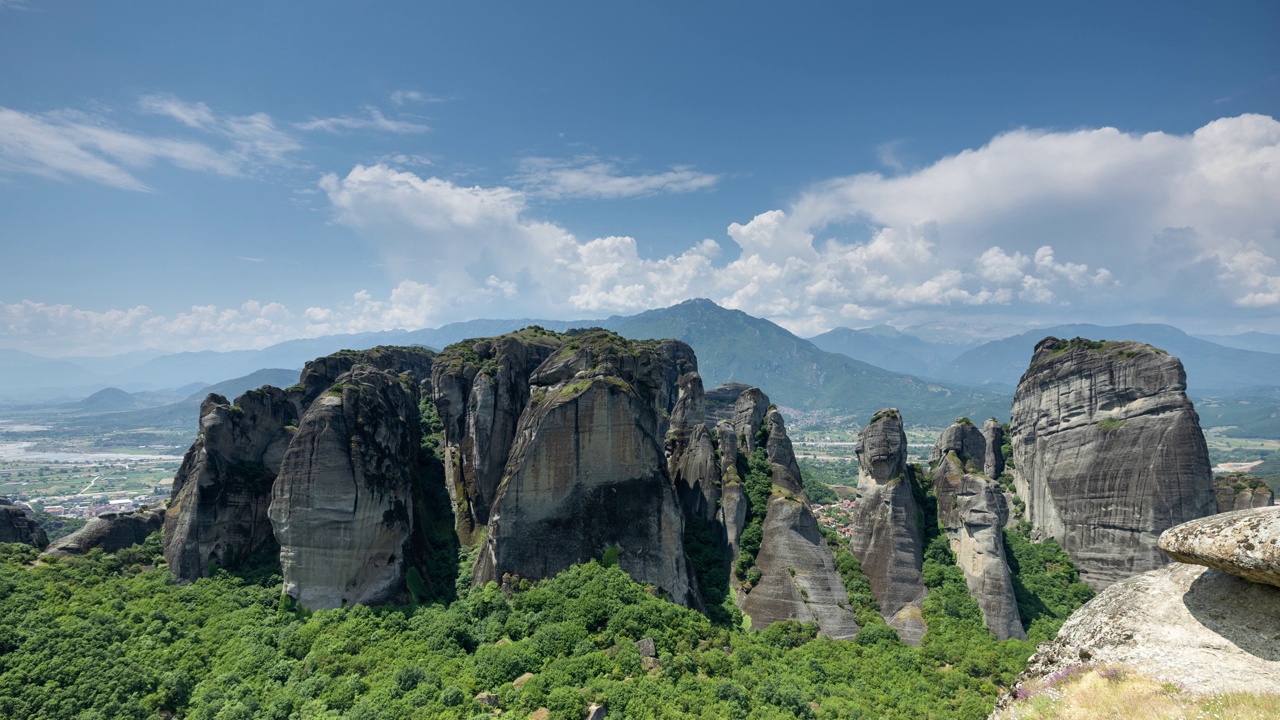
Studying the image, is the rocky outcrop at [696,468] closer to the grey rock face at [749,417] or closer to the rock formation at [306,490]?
the grey rock face at [749,417]

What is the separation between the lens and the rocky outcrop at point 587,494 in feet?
98.7

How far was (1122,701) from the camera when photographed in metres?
8.19

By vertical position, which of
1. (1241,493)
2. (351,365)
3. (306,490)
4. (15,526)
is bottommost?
(1241,493)

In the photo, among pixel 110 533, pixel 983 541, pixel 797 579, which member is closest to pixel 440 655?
pixel 797 579

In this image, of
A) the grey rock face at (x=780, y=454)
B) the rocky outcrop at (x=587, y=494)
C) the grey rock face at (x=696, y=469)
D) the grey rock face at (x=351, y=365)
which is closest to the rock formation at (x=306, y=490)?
the grey rock face at (x=351, y=365)

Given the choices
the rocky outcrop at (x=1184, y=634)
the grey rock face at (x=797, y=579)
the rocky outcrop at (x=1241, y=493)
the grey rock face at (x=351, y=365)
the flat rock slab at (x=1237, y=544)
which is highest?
the grey rock face at (x=351, y=365)

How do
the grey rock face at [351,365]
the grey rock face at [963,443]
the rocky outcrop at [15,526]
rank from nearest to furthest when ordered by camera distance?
1. the rocky outcrop at [15,526]
2. the grey rock face at [351,365]
3. the grey rock face at [963,443]

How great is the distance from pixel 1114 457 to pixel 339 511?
185ft

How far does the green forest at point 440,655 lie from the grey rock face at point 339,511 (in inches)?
63.9

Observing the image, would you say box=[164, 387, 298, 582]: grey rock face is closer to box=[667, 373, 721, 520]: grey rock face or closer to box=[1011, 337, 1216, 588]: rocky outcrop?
box=[667, 373, 721, 520]: grey rock face

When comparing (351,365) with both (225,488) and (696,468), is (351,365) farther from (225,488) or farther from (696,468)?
(696,468)

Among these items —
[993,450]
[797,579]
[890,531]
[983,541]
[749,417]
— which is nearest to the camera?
[797,579]

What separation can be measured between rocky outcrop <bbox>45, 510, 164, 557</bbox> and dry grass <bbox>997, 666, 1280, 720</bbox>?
48515 millimetres

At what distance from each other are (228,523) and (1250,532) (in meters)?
46.0
